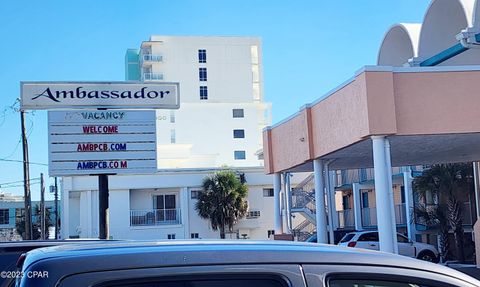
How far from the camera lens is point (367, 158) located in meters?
22.7

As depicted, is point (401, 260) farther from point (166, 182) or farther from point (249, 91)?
point (249, 91)

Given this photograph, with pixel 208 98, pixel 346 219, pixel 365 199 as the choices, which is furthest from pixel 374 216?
pixel 208 98

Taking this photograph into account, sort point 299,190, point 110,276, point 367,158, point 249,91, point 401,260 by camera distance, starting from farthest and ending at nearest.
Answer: point 249,91 < point 299,190 < point 367,158 < point 401,260 < point 110,276

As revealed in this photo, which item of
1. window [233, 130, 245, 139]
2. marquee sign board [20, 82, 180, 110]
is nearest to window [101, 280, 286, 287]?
marquee sign board [20, 82, 180, 110]

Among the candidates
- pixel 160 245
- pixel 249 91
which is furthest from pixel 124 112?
pixel 249 91

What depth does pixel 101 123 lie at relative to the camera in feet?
61.1

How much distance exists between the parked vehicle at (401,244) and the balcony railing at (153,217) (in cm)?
2048

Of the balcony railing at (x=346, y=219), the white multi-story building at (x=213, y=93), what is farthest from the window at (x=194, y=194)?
the white multi-story building at (x=213, y=93)

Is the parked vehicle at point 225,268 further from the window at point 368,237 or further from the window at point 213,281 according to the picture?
the window at point 368,237

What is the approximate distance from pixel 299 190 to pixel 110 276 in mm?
35397

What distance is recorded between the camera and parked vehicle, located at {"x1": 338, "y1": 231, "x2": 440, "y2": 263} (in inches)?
961

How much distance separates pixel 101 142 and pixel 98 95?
1.30 metres

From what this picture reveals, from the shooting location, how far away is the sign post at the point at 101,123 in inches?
716

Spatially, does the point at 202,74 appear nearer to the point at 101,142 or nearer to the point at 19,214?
the point at 19,214
